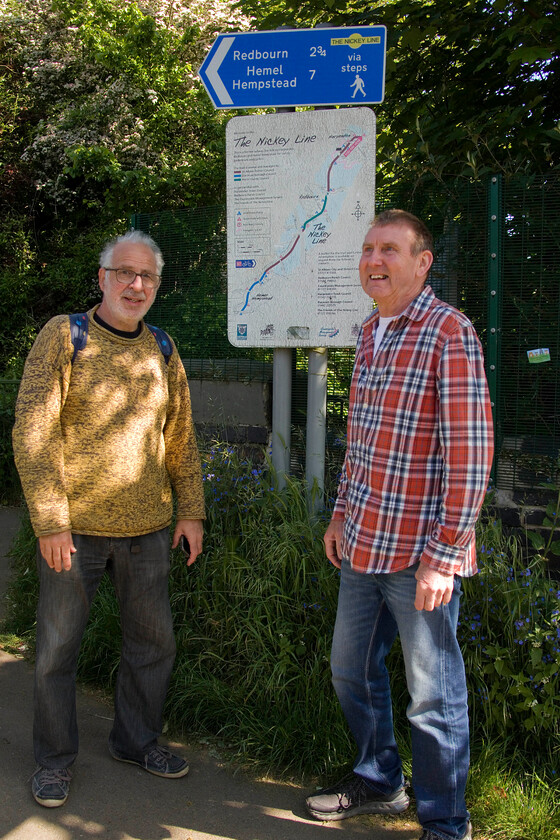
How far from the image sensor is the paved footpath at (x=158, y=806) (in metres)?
2.55

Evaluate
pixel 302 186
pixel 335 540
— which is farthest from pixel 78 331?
pixel 302 186

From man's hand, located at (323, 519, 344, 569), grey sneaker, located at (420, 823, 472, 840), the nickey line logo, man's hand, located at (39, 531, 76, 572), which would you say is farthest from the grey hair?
grey sneaker, located at (420, 823, 472, 840)

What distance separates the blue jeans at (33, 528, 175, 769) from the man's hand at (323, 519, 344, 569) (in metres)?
0.69

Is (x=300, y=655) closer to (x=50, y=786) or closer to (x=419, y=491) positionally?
(x=50, y=786)

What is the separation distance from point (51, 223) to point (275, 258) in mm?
9603

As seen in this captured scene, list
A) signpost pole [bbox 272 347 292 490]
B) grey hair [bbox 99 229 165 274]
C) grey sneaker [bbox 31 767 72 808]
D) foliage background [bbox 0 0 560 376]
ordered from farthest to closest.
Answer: foliage background [bbox 0 0 560 376] < signpost pole [bbox 272 347 292 490] < grey hair [bbox 99 229 165 274] < grey sneaker [bbox 31 767 72 808]

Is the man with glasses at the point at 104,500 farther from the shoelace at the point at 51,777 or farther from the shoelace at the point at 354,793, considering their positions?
the shoelace at the point at 354,793

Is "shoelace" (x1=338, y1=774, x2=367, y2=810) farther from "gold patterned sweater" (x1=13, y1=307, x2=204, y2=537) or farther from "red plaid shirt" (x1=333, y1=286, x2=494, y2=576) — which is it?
"gold patterned sweater" (x1=13, y1=307, x2=204, y2=537)

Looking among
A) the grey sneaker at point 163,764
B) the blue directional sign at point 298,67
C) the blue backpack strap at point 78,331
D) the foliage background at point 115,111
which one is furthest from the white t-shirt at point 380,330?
the foliage background at point 115,111

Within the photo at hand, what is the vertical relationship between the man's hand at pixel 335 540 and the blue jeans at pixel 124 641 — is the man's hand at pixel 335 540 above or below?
above

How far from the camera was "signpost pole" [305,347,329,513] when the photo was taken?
3.65 m

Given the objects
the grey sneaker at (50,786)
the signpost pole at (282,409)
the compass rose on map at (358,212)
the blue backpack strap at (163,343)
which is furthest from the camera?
the signpost pole at (282,409)

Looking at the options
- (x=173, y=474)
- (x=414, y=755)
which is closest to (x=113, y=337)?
(x=173, y=474)

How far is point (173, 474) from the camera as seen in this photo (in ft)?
10.1
